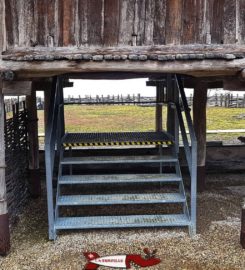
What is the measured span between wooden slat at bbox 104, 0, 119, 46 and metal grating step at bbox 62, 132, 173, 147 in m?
2.34

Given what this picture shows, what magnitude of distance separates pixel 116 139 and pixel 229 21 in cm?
326

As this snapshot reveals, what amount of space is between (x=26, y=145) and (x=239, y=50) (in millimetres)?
5281

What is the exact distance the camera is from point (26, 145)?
8.30m

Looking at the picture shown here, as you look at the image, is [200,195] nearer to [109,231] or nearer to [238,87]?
[109,231]

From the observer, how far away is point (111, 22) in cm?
493

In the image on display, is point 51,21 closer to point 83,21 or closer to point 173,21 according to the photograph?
point 83,21

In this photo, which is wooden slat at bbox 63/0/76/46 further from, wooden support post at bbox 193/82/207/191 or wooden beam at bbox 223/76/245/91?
wooden support post at bbox 193/82/207/191

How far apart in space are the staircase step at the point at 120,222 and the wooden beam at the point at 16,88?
231 cm

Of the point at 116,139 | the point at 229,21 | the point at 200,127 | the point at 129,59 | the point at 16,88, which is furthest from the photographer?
the point at 200,127

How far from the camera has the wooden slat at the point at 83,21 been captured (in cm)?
487

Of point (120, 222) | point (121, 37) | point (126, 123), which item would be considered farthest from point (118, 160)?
point (126, 123)

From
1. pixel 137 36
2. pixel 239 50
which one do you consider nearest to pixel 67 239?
pixel 137 36

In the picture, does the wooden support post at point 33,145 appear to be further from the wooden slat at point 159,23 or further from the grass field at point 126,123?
the grass field at point 126,123

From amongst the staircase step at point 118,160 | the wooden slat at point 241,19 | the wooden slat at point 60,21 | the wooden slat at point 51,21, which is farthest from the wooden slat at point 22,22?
the wooden slat at point 241,19
